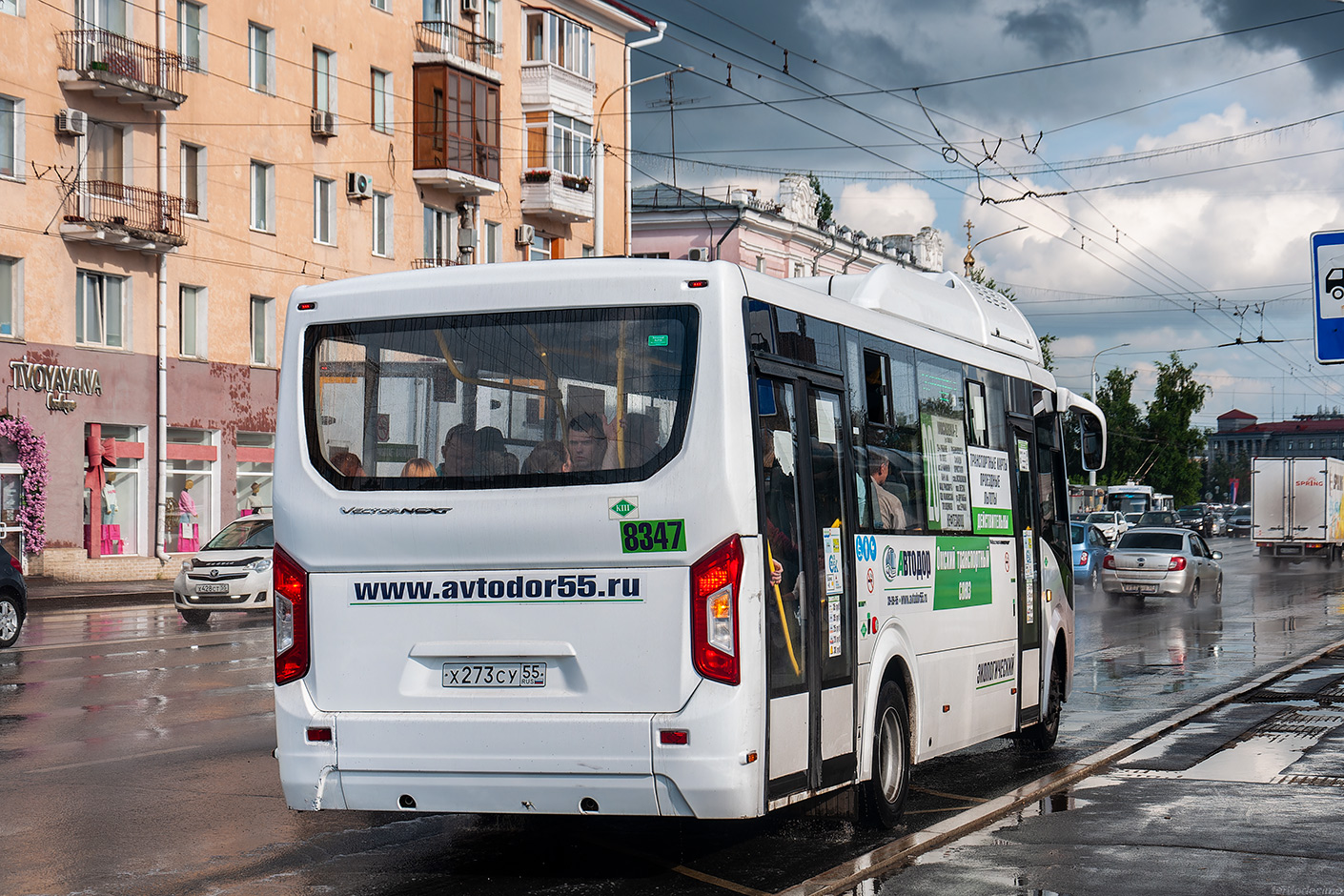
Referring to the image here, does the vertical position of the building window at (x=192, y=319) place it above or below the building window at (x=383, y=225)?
below

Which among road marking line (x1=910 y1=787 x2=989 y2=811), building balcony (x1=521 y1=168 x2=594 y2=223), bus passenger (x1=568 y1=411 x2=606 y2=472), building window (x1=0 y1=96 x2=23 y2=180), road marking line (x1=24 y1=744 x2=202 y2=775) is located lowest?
road marking line (x1=910 y1=787 x2=989 y2=811)

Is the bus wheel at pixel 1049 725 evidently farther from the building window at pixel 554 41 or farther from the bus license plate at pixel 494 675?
the building window at pixel 554 41

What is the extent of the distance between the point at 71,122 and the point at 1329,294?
83.5ft

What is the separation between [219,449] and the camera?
124ft

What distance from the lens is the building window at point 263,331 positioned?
127 ft

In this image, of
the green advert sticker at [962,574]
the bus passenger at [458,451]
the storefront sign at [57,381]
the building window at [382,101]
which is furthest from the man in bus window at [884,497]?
the building window at [382,101]

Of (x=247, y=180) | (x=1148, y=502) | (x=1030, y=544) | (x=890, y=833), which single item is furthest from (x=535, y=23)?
(x=1148, y=502)

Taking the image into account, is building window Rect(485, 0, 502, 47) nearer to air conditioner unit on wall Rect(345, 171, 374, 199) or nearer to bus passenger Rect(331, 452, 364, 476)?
air conditioner unit on wall Rect(345, 171, 374, 199)

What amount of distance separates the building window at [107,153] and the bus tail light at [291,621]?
29.3 metres

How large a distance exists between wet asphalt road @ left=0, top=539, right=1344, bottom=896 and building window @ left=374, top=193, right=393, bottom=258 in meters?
26.0

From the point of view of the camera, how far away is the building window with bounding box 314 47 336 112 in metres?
40.4

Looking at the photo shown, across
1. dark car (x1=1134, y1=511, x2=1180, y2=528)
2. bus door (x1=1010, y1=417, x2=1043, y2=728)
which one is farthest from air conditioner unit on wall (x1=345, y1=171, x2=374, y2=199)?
dark car (x1=1134, y1=511, x2=1180, y2=528)

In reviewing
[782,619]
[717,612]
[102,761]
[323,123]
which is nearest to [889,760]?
[782,619]

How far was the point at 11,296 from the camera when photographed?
1267 inches
